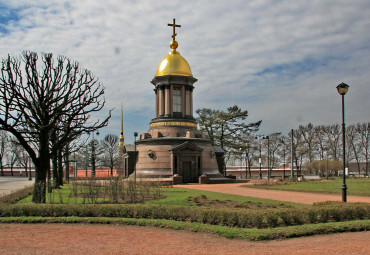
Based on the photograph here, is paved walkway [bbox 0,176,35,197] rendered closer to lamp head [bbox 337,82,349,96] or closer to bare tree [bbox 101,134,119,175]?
lamp head [bbox 337,82,349,96]

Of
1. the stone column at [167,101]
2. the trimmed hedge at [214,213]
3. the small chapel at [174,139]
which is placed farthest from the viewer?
the stone column at [167,101]

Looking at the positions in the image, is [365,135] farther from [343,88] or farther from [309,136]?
[343,88]

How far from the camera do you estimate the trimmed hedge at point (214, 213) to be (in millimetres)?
12641

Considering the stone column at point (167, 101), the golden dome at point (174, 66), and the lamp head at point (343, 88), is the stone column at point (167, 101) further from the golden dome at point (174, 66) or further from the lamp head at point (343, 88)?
the lamp head at point (343, 88)

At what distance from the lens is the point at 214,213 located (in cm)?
1319

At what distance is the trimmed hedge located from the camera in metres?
12.6

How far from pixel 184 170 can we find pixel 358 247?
118ft

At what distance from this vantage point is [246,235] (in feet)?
36.8

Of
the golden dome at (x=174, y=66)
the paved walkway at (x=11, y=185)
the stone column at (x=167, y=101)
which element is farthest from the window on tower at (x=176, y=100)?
the paved walkway at (x=11, y=185)

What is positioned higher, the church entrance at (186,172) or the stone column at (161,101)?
the stone column at (161,101)

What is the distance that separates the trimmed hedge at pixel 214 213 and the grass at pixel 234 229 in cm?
57

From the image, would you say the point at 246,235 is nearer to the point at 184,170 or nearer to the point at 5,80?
the point at 5,80

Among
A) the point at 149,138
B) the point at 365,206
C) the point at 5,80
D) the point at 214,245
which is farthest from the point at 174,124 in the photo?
the point at 214,245

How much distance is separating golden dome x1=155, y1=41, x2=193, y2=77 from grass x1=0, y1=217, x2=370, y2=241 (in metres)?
37.9
